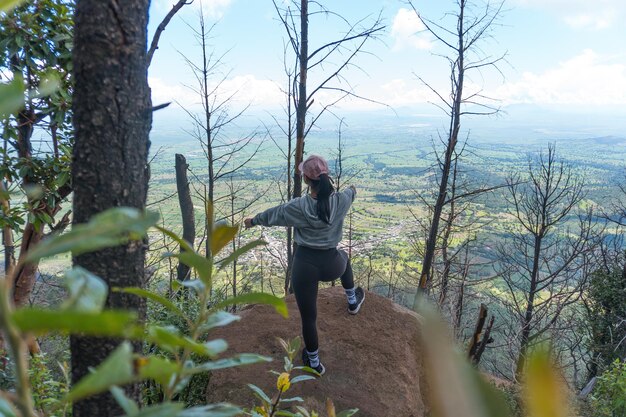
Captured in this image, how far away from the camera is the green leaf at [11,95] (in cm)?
36

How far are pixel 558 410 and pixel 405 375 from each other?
424cm

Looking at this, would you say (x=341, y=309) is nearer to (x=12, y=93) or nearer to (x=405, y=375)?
(x=405, y=375)

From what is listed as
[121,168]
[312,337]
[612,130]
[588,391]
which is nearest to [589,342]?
[588,391]

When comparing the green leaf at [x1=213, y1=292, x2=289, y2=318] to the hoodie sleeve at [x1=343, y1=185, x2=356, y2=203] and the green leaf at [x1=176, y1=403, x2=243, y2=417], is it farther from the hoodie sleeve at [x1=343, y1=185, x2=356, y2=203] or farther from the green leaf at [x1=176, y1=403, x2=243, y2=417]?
the hoodie sleeve at [x1=343, y1=185, x2=356, y2=203]

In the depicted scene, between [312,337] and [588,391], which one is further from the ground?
[312,337]

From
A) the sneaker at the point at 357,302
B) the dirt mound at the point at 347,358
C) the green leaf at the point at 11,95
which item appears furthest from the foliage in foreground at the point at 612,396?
the green leaf at the point at 11,95

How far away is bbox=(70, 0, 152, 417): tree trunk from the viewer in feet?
3.51

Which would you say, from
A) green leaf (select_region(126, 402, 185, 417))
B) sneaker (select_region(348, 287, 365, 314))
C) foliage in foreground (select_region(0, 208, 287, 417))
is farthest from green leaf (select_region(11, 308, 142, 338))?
sneaker (select_region(348, 287, 365, 314))

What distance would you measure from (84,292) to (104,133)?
0.85 m

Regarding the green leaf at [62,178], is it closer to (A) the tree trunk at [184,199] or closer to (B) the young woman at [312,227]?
(B) the young woman at [312,227]

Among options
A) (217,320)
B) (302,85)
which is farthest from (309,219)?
(302,85)

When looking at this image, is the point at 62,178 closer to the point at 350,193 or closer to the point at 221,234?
the point at 350,193

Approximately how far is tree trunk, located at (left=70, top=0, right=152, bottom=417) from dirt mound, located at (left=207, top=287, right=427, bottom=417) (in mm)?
Result: 2446

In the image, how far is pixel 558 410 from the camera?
0.19 meters
